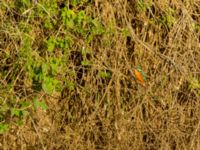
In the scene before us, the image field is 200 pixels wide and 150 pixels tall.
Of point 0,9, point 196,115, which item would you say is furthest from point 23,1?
point 196,115

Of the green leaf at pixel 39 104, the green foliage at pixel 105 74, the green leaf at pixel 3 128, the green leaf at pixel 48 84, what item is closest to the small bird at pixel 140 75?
the green foliage at pixel 105 74

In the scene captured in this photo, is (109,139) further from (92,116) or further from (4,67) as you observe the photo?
(4,67)

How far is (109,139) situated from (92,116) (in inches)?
8.5

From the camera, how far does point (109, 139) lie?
150 inches

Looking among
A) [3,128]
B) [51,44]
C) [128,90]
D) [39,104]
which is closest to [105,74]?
[128,90]

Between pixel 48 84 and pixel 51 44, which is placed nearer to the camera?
pixel 48 84

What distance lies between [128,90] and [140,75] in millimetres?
149

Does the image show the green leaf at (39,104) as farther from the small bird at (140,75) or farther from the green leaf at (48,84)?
the small bird at (140,75)

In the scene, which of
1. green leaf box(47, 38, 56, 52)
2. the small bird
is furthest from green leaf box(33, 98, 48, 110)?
the small bird

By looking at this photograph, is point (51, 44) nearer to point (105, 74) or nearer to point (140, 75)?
point (105, 74)

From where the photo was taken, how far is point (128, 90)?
12.6ft

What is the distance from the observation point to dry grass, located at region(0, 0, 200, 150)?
3730mm

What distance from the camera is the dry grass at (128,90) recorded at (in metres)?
3.73

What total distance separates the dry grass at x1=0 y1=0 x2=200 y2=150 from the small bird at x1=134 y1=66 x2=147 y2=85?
0.12ft
